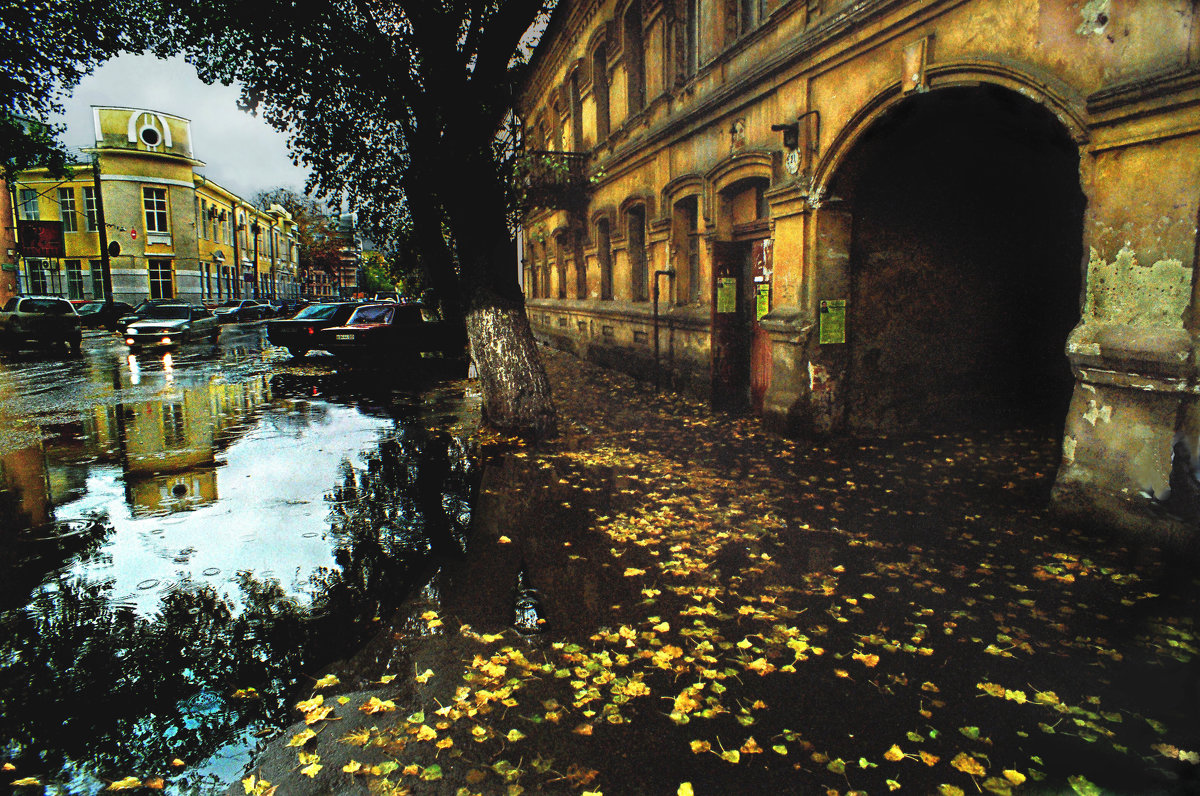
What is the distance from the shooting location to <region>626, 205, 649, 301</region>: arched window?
576 inches

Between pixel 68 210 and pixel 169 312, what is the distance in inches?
1111

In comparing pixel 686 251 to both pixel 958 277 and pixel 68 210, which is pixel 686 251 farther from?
pixel 68 210

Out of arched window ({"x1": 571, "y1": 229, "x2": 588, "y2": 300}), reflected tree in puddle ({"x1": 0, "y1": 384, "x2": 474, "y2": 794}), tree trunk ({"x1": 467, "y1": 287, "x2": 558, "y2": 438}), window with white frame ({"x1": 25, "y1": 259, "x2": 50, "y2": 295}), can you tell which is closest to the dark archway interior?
tree trunk ({"x1": 467, "y1": 287, "x2": 558, "y2": 438})

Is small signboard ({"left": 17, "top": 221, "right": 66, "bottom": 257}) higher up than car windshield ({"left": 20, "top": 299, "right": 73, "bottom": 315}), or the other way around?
small signboard ({"left": 17, "top": 221, "right": 66, "bottom": 257})

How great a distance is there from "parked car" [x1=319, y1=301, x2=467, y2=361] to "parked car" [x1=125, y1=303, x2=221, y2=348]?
11366mm

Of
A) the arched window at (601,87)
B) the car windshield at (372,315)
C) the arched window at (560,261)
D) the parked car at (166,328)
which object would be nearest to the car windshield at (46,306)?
the parked car at (166,328)

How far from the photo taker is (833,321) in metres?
8.18

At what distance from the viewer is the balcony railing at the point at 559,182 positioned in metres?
17.7

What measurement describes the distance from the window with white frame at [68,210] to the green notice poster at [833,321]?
54434mm

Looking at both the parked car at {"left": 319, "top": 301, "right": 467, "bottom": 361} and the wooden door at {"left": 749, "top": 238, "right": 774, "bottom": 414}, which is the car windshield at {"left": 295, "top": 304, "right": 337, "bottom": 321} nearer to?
the parked car at {"left": 319, "top": 301, "right": 467, "bottom": 361}

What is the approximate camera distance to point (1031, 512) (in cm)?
562

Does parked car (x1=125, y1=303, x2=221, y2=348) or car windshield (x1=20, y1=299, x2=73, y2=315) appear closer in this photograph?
car windshield (x1=20, y1=299, x2=73, y2=315)

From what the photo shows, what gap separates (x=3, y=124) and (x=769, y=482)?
71.9ft

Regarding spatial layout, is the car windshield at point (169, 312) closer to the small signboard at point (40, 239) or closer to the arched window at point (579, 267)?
the small signboard at point (40, 239)
